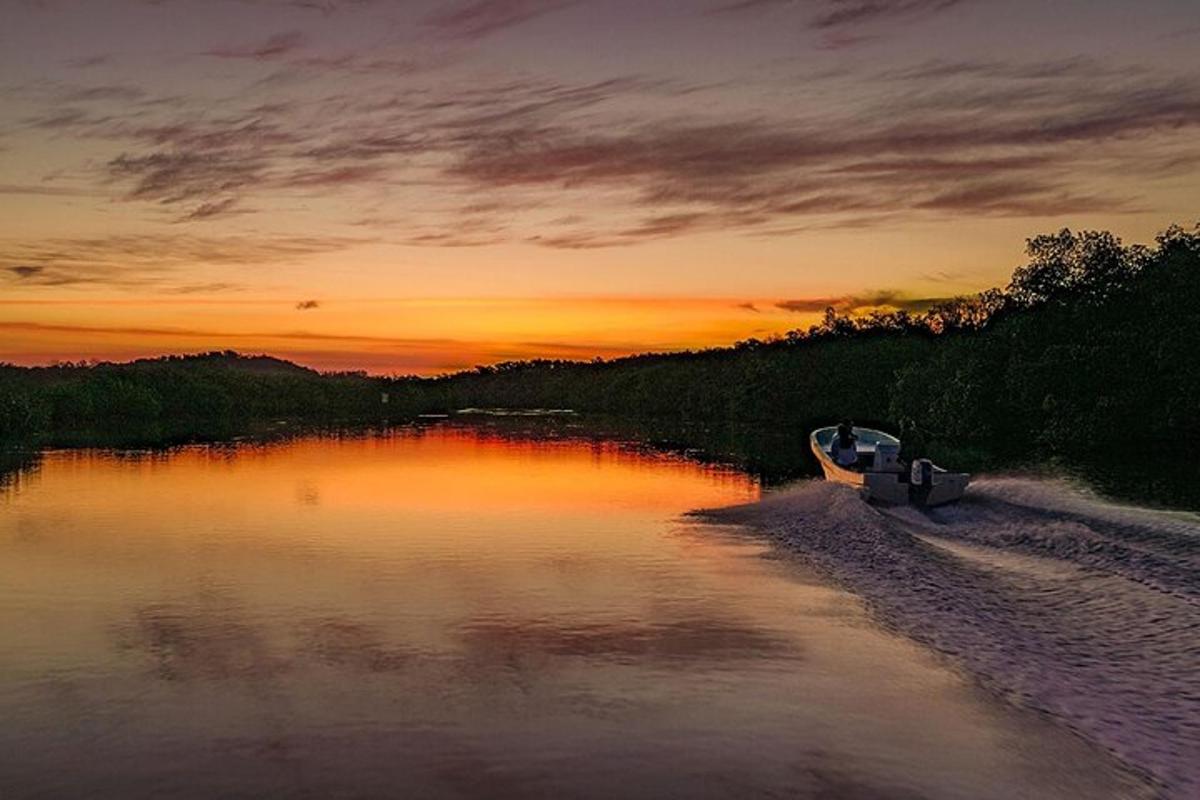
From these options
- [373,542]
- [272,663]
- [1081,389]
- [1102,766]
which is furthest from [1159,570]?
[1081,389]

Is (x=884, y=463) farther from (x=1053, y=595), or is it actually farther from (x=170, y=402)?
(x=170, y=402)

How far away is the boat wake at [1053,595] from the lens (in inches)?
531

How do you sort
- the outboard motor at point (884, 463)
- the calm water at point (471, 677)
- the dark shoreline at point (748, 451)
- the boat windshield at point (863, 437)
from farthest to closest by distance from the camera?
the boat windshield at point (863, 437) < the dark shoreline at point (748, 451) < the outboard motor at point (884, 463) < the calm water at point (471, 677)

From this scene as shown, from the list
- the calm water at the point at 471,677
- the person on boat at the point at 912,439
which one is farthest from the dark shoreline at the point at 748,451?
the calm water at the point at 471,677

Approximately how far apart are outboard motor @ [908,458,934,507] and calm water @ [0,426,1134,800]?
20.5 feet

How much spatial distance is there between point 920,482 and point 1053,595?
1282 cm

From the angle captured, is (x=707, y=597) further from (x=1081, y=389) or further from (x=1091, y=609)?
(x=1081, y=389)

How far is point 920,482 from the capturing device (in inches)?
1312

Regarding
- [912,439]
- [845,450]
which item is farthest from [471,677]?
[912,439]

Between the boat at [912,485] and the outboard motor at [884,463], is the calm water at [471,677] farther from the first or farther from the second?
the outboard motor at [884,463]

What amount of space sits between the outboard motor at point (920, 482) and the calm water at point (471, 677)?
246 inches

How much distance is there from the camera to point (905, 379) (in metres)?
79.3

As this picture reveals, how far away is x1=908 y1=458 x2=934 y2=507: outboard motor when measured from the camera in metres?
33.2

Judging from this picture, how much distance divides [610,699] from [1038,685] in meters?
5.85
